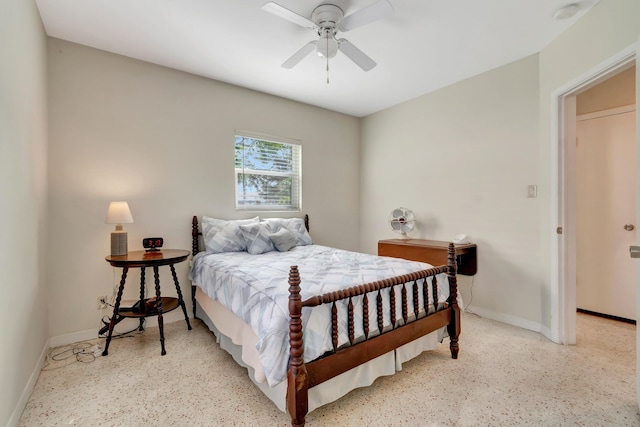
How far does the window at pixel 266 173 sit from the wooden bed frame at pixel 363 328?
7.10ft

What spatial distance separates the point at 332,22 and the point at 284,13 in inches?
16.5

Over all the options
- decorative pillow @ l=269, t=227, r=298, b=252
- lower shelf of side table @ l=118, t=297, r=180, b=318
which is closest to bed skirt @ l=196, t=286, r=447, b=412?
lower shelf of side table @ l=118, t=297, r=180, b=318

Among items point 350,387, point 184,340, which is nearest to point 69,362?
point 184,340

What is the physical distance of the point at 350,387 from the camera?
170 centimetres

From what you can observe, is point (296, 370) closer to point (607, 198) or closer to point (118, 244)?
point (118, 244)

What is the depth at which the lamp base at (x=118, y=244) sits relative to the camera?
2432 mm

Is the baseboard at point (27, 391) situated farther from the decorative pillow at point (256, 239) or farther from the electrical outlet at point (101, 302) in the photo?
the decorative pillow at point (256, 239)

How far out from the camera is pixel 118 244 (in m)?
2.44

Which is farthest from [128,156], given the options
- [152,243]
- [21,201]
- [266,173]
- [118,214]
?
[266,173]

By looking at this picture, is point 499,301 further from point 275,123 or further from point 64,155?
point 64,155

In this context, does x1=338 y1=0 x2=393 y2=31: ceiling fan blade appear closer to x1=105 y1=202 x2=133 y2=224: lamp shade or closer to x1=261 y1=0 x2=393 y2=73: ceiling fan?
x1=261 y1=0 x2=393 y2=73: ceiling fan

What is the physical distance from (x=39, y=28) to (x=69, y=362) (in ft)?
8.03

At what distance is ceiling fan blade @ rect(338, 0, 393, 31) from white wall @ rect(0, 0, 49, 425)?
1.78 meters

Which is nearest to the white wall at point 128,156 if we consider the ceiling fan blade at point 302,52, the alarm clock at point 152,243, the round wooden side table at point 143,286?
the alarm clock at point 152,243
